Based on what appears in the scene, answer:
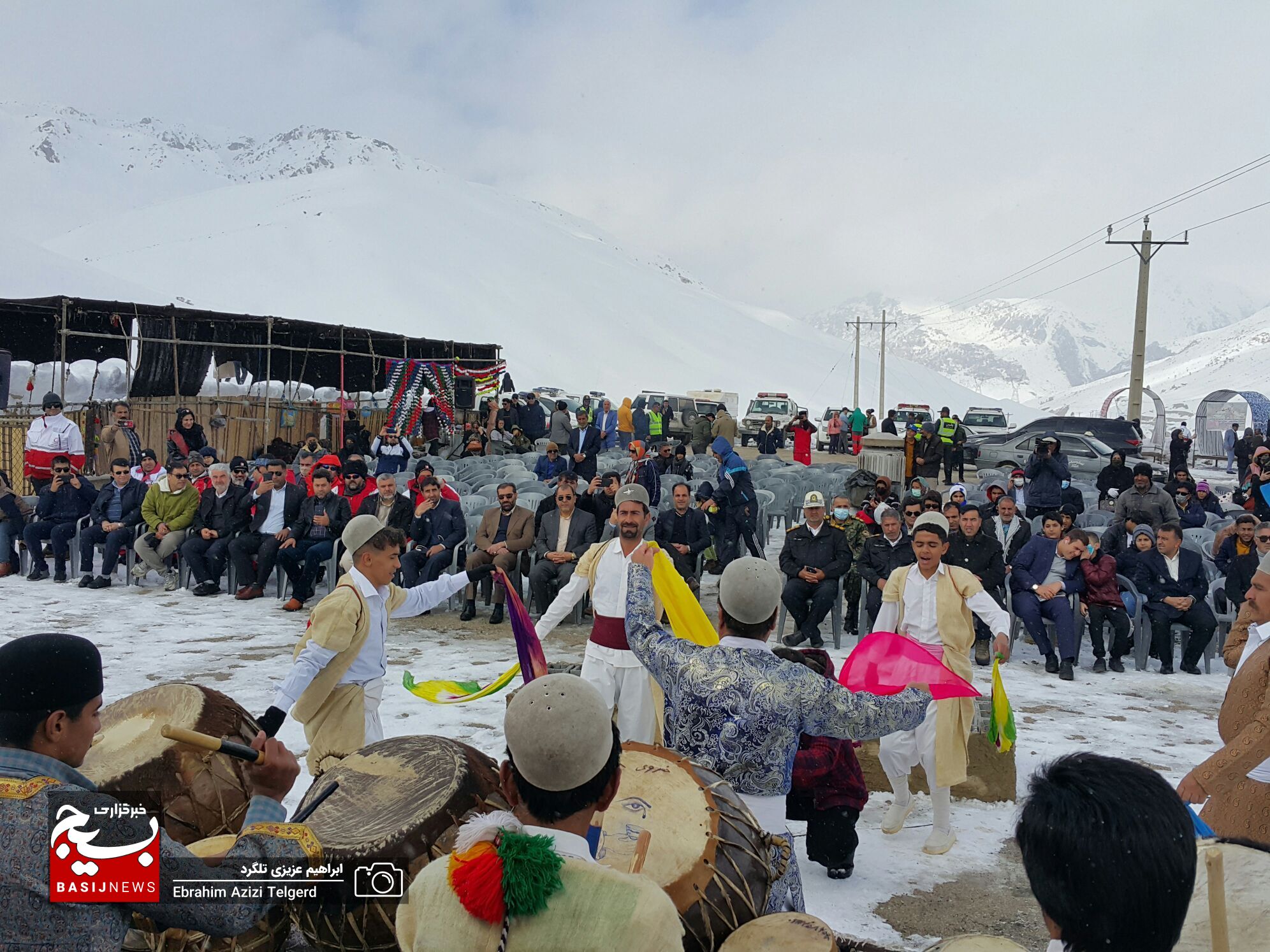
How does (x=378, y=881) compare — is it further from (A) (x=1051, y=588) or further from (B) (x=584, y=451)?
(B) (x=584, y=451)

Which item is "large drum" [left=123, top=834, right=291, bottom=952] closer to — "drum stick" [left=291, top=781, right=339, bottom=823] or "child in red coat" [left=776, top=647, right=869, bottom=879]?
"drum stick" [left=291, top=781, right=339, bottom=823]

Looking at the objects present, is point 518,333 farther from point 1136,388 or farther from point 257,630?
point 257,630

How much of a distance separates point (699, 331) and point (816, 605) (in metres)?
90.4

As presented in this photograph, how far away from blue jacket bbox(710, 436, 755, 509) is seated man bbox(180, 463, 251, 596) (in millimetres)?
5125

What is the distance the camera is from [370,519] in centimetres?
444

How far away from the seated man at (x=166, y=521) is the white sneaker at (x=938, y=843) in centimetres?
865

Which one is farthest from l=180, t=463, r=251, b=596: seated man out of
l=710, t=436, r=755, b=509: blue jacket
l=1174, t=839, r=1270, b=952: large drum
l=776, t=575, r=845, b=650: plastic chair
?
l=1174, t=839, r=1270, b=952: large drum

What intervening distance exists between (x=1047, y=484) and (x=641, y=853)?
11.7m

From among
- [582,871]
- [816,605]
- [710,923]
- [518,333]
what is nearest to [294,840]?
[582,871]

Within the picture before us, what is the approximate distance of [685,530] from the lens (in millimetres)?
9945

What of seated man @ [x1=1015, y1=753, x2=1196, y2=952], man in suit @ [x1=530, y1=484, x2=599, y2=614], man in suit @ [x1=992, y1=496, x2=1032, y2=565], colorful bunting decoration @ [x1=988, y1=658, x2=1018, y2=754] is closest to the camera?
seated man @ [x1=1015, y1=753, x2=1196, y2=952]

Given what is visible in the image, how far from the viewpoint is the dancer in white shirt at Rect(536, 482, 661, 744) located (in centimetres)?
523

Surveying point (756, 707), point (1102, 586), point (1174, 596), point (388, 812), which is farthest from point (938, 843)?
point (1174, 596)

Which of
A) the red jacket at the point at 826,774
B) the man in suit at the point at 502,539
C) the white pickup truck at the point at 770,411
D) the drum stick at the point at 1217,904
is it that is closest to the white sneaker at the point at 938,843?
the red jacket at the point at 826,774
